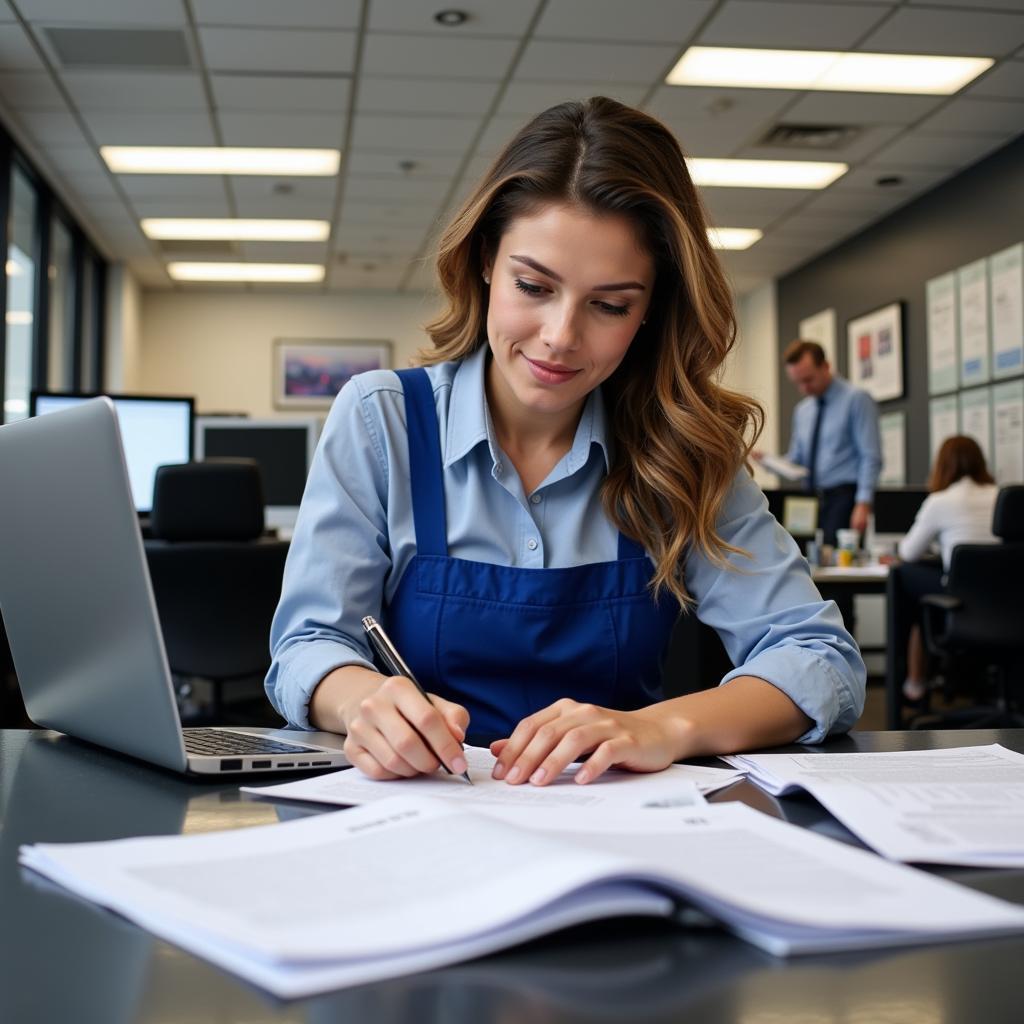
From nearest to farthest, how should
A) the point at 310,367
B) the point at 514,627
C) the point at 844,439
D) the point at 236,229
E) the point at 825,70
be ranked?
the point at 514,627 < the point at 825,70 < the point at 844,439 < the point at 236,229 < the point at 310,367

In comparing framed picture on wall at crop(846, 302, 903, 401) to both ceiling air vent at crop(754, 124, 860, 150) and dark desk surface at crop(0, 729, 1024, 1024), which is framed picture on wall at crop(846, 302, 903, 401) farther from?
dark desk surface at crop(0, 729, 1024, 1024)

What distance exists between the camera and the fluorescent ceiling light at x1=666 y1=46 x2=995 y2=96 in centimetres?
459

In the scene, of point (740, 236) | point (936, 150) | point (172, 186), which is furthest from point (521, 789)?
point (740, 236)

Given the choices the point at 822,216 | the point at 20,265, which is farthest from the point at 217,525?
the point at 822,216

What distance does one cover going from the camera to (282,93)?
5012 mm

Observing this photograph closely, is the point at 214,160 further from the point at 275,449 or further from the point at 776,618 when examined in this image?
the point at 776,618

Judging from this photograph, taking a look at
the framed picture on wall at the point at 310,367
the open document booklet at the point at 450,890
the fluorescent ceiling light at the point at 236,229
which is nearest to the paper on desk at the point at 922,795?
the open document booklet at the point at 450,890

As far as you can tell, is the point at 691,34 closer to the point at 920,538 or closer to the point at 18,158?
the point at 920,538

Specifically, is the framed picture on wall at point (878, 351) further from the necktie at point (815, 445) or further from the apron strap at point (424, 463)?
the apron strap at point (424, 463)

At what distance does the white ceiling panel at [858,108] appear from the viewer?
500cm

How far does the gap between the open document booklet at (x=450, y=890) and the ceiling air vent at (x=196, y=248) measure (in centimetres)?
762

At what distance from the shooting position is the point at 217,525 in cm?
313

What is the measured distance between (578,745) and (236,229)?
708 centimetres

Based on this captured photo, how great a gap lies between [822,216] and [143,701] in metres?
6.71
